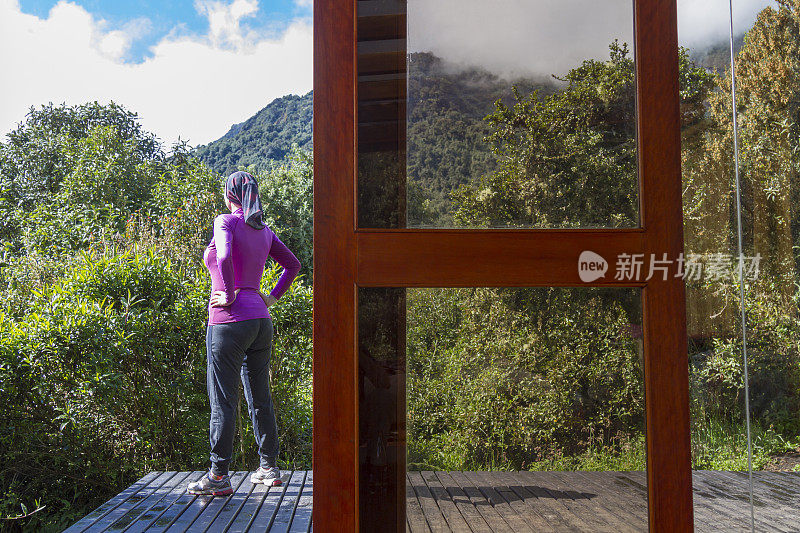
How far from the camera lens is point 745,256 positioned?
135 cm

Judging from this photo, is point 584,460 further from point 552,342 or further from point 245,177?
point 245,177

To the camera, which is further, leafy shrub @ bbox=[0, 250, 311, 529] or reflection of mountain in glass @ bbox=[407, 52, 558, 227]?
leafy shrub @ bbox=[0, 250, 311, 529]

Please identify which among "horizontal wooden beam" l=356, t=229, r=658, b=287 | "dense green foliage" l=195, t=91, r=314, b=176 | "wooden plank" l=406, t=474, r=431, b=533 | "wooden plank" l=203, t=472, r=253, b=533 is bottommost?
"wooden plank" l=203, t=472, r=253, b=533

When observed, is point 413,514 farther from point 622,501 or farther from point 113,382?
point 113,382

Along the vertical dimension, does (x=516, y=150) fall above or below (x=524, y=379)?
above

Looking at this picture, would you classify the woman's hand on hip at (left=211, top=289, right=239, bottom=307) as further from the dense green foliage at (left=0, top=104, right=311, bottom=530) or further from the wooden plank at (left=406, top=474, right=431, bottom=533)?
the wooden plank at (left=406, top=474, right=431, bottom=533)

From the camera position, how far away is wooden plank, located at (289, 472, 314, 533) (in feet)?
7.47

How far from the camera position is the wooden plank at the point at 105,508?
229 centimetres

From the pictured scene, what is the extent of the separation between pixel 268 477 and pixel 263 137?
55.5ft

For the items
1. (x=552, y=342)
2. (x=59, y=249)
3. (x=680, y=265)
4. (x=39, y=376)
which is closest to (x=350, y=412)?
(x=552, y=342)

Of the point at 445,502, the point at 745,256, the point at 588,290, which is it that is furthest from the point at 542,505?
the point at 745,256

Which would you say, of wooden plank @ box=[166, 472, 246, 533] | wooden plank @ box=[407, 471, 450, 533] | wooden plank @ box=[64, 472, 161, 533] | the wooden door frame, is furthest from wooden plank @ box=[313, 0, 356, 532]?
wooden plank @ box=[64, 472, 161, 533]

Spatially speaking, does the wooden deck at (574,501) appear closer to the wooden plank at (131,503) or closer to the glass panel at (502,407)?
the glass panel at (502,407)

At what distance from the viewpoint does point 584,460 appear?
3.78 ft
